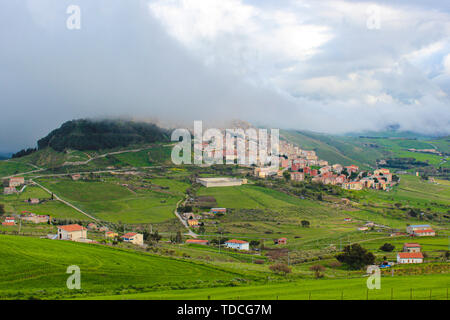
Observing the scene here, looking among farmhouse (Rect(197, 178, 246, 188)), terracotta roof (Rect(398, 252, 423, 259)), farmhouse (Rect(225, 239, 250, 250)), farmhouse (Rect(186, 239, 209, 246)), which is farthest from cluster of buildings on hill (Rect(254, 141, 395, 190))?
terracotta roof (Rect(398, 252, 423, 259))

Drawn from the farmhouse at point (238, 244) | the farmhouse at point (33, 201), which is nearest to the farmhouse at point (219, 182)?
the farmhouse at point (33, 201)

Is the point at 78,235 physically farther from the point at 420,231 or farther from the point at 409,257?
the point at 420,231

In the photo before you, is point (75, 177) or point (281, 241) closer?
point (281, 241)

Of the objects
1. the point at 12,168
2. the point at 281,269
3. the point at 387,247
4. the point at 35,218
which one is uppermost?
the point at 12,168

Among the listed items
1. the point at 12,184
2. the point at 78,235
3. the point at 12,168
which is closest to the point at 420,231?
the point at 78,235

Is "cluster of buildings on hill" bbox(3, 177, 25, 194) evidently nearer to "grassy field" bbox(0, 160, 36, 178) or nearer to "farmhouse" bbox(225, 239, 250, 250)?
"grassy field" bbox(0, 160, 36, 178)

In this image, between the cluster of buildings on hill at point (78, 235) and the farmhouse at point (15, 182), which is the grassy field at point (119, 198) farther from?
the cluster of buildings on hill at point (78, 235)
